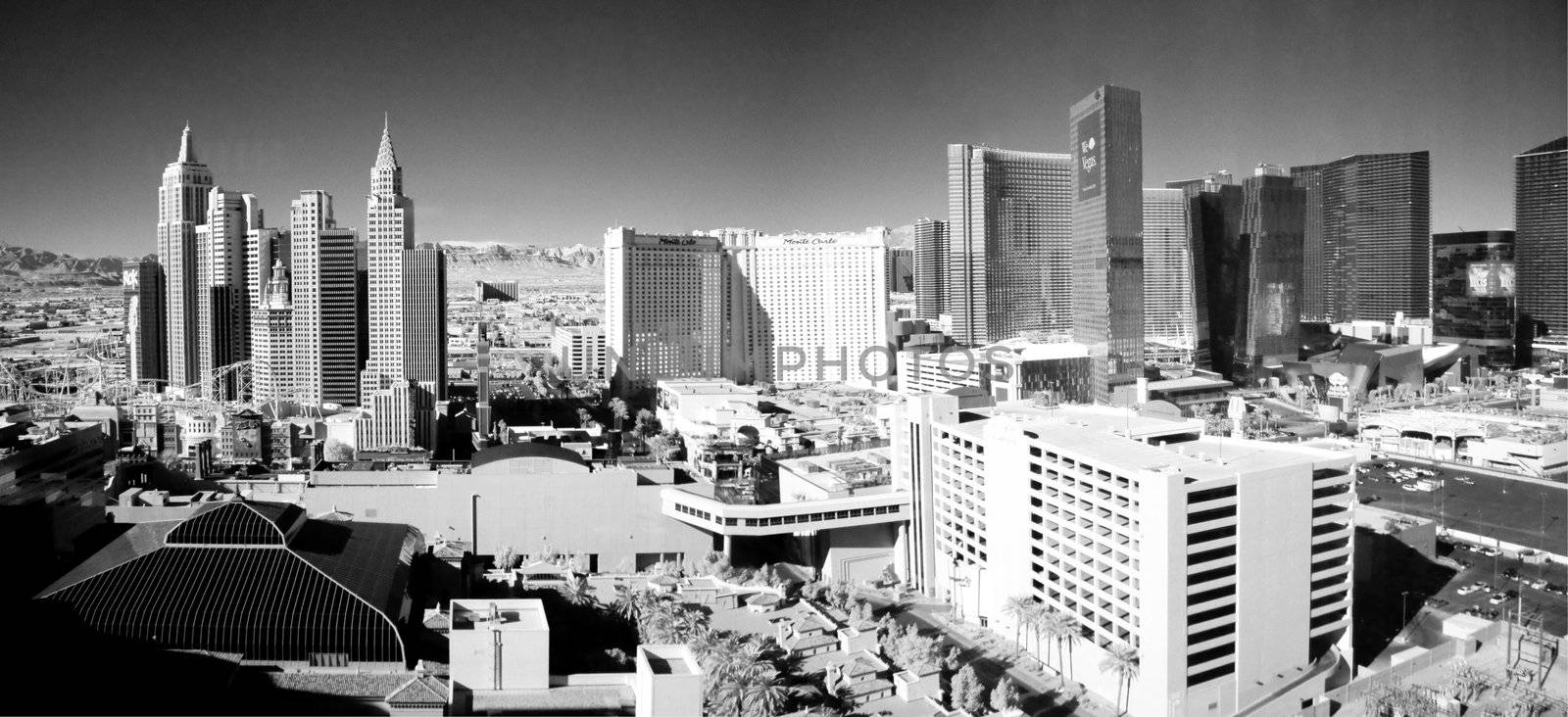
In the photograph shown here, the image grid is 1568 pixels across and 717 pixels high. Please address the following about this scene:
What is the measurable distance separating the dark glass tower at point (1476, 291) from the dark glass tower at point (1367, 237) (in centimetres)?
71

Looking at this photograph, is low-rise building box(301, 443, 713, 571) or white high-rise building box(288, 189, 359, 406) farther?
white high-rise building box(288, 189, 359, 406)

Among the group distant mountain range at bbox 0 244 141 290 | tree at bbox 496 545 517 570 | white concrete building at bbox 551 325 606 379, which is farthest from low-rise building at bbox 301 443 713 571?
white concrete building at bbox 551 325 606 379

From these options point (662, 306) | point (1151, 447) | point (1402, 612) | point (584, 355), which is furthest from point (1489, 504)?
point (584, 355)

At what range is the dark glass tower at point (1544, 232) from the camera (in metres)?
16.1

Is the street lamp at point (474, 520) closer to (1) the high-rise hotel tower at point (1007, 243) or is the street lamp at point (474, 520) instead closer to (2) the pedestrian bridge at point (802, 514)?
(2) the pedestrian bridge at point (802, 514)

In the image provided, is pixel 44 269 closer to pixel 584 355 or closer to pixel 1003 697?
pixel 1003 697

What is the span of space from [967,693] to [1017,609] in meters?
1.28

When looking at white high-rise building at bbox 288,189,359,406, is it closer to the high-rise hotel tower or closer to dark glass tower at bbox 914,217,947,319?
the high-rise hotel tower

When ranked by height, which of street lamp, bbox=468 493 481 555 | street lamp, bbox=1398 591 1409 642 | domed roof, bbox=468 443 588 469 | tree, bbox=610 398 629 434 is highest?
domed roof, bbox=468 443 588 469

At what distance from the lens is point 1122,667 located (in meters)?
6.85

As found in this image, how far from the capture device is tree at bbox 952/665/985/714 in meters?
6.68

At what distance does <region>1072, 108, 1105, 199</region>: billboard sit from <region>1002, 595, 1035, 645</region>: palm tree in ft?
37.6

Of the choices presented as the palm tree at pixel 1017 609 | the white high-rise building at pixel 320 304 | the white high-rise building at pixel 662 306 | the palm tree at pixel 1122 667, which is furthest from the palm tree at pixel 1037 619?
the white high-rise building at pixel 662 306

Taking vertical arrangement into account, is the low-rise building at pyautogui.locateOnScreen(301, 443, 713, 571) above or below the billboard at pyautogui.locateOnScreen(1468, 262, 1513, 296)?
below
